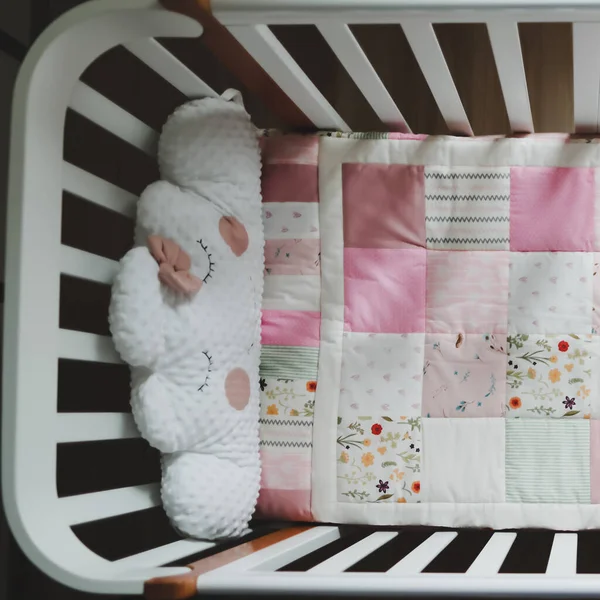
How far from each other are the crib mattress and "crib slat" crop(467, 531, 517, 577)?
0.13 feet

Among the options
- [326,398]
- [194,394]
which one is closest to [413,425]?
[326,398]

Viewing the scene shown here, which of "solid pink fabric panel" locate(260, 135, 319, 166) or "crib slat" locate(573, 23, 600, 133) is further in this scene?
"solid pink fabric panel" locate(260, 135, 319, 166)

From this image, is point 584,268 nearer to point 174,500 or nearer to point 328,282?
point 328,282

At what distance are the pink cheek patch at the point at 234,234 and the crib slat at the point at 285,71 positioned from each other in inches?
9.1

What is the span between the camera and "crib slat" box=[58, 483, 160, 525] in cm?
99

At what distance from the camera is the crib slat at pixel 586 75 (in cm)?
98

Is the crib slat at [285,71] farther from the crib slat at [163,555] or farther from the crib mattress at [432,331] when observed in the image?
the crib slat at [163,555]

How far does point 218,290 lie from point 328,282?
0.23m

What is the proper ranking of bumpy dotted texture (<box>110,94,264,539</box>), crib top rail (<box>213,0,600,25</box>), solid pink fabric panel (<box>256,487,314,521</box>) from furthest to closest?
solid pink fabric panel (<box>256,487,314,521</box>) → bumpy dotted texture (<box>110,94,264,539</box>) → crib top rail (<box>213,0,600,25</box>)

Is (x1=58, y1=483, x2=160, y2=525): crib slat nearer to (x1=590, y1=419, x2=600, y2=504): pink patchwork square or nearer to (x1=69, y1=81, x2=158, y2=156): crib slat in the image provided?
(x1=69, y1=81, x2=158, y2=156): crib slat

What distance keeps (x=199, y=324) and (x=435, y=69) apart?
531 millimetres

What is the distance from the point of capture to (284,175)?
135 centimetres

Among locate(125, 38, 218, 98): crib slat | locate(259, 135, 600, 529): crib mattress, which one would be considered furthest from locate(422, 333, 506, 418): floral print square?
locate(125, 38, 218, 98): crib slat

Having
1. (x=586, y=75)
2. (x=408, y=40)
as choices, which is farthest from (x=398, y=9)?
(x=586, y=75)
